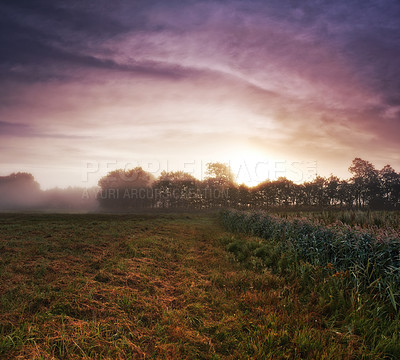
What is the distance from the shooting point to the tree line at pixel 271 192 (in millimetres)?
70688

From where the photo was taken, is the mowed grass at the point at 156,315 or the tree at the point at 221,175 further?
the tree at the point at 221,175

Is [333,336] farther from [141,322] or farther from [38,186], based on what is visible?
Result: [38,186]

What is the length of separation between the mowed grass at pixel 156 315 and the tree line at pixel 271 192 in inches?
2378

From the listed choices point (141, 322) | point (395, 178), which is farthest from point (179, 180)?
point (141, 322)

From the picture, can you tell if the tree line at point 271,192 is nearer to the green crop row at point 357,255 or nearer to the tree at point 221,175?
the tree at point 221,175

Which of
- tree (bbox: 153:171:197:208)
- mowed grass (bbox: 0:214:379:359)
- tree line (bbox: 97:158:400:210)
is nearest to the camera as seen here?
mowed grass (bbox: 0:214:379:359)

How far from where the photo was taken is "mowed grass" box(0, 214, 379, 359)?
3.57 m

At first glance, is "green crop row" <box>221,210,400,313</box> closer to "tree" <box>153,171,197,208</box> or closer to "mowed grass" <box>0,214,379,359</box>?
"mowed grass" <box>0,214,379,359</box>

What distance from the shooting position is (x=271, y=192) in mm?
70562

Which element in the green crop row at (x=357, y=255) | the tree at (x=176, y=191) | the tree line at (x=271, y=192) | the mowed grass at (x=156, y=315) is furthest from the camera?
the tree at (x=176, y=191)

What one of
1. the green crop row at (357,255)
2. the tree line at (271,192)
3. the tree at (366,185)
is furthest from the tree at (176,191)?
the green crop row at (357,255)

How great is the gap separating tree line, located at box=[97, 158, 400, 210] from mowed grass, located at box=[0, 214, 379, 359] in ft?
198

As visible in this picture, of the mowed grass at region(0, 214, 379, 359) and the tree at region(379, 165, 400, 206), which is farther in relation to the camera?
the tree at region(379, 165, 400, 206)

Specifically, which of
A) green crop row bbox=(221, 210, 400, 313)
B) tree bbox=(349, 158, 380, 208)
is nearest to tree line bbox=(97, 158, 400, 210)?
tree bbox=(349, 158, 380, 208)
